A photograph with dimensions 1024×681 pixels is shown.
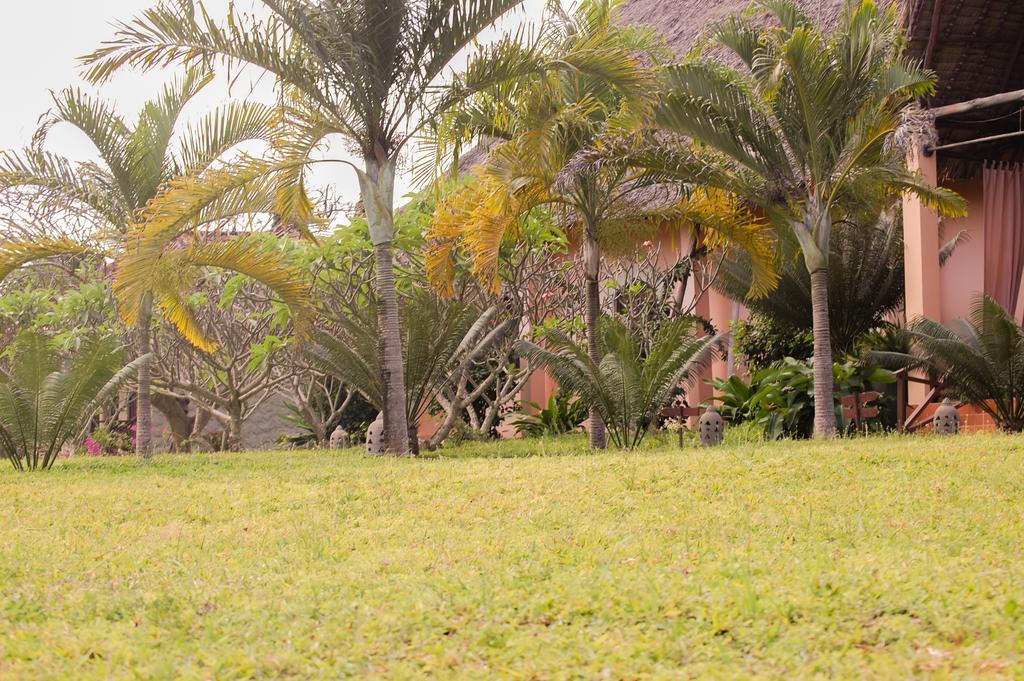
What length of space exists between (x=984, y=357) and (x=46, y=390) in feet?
33.0

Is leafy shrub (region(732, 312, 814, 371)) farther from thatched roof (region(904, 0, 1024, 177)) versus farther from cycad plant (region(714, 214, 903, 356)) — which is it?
thatched roof (region(904, 0, 1024, 177))

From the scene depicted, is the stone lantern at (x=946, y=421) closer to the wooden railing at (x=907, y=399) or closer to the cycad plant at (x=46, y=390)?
the wooden railing at (x=907, y=399)

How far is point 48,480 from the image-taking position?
10414 millimetres

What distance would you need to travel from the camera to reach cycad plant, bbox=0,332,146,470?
11.8 metres

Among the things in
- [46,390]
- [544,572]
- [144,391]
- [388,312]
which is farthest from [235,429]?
[544,572]

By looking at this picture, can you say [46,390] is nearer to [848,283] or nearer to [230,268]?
[230,268]

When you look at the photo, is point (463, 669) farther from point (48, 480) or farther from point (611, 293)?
point (611, 293)

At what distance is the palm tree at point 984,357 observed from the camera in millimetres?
11836

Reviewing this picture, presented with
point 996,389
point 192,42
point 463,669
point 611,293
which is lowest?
point 463,669

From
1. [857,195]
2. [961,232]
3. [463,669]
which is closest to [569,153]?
[857,195]

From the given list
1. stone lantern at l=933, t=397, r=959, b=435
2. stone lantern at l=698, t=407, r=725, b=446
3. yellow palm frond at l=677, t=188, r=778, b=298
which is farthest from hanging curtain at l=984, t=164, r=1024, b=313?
stone lantern at l=698, t=407, r=725, b=446

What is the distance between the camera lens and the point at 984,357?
1194 cm

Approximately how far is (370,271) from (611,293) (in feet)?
14.4

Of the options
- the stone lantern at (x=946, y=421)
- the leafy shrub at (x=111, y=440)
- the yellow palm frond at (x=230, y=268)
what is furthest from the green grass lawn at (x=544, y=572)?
the leafy shrub at (x=111, y=440)
